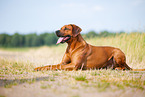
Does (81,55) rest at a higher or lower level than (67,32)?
lower

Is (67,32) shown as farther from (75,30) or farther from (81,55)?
(81,55)

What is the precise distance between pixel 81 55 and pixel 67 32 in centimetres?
85

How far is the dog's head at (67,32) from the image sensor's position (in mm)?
5167

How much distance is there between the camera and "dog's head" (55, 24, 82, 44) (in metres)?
5.17

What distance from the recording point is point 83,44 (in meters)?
5.41

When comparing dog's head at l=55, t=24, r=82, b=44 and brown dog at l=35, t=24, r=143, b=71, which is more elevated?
dog's head at l=55, t=24, r=82, b=44

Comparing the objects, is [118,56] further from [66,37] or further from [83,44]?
[66,37]

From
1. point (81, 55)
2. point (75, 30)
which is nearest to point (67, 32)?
point (75, 30)

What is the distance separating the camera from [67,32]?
205 inches

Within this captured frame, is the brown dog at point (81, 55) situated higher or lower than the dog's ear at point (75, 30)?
lower

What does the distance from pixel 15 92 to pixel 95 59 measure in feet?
10.6

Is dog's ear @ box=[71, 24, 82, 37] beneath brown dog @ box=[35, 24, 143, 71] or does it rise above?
above

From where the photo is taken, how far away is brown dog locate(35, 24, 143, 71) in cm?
518

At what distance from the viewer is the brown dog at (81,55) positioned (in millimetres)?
5184
